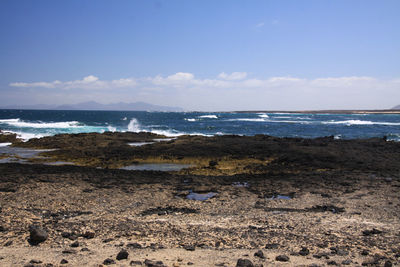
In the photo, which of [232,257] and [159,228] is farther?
[159,228]

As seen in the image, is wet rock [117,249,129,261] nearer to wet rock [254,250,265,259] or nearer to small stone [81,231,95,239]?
small stone [81,231,95,239]

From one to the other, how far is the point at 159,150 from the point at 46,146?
36.9 feet

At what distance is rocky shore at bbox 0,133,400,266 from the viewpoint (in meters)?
6.27

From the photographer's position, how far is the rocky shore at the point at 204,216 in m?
6.27

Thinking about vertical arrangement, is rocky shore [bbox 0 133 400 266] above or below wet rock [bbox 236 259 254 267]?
below

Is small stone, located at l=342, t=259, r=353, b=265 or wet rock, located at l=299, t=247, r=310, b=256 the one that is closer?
small stone, located at l=342, t=259, r=353, b=265

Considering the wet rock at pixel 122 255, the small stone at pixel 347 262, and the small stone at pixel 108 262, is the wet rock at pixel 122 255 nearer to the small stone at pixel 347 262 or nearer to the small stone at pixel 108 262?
the small stone at pixel 108 262

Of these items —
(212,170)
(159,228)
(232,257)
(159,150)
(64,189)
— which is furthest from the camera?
(159,150)

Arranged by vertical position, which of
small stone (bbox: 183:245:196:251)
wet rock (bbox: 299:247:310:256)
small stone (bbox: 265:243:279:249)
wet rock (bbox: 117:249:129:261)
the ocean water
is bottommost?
small stone (bbox: 265:243:279:249)

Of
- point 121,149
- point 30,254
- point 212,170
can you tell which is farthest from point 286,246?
point 121,149

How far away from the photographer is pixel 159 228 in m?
7.80

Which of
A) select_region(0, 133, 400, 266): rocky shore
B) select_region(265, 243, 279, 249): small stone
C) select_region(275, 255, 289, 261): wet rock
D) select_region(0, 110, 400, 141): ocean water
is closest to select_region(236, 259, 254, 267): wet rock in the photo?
select_region(0, 133, 400, 266): rocky shore

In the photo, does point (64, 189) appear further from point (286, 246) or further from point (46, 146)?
point (46, 146)

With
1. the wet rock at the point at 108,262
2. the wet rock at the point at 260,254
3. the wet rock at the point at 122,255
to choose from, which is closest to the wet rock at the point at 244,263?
the wet rock at the point at 260,254
